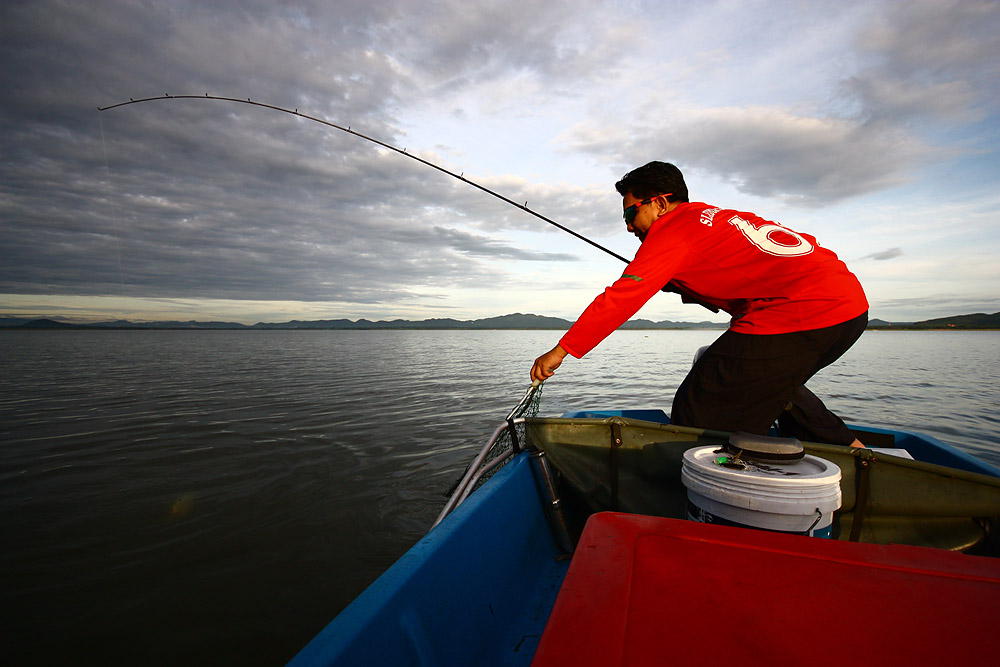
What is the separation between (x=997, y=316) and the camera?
11862cm

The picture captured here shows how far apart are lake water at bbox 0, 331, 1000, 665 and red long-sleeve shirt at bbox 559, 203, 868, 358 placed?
7.73 ft

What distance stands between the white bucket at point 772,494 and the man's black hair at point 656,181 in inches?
67.6

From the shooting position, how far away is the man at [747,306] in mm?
2240

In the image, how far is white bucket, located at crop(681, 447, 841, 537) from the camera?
155 cm

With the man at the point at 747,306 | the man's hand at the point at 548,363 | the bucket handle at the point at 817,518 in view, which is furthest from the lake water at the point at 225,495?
the bucket handle at the point at 817,518

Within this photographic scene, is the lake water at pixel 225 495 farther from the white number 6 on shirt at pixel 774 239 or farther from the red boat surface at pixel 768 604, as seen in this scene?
the white number 6 on shirt at pixel 774 239

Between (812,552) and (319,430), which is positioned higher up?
(812,552)

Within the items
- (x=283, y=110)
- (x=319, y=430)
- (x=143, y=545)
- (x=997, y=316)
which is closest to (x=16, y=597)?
(x=143, y=545)

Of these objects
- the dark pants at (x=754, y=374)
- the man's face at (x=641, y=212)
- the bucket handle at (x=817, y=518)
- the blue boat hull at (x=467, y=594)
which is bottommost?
the blue boat hull at (x=467, y=594)

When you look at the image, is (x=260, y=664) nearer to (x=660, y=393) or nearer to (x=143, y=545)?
(x=143, y=545)

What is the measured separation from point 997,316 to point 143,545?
585 ft

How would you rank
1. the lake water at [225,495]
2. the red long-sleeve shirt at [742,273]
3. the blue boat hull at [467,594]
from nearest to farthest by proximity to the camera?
the blue boat hull at [467,594]
the red long-sleeve shirt at [742,273]
the lake water at [225,495]

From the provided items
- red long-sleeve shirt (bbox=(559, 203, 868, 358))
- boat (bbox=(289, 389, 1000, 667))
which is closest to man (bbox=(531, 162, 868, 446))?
red long-sleeve shirt (bbox=(559, 203, 868, 358))

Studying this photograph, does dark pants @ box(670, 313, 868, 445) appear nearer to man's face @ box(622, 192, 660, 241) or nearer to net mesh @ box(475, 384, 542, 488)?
man's face @ box(622, 192, 660, 241)
